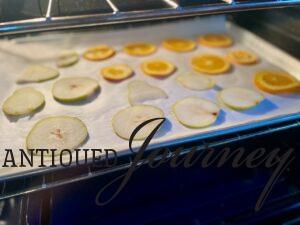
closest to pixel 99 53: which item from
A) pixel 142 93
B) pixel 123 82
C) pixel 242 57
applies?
pixel 123 82

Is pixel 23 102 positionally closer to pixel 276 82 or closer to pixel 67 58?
pixel 67 58

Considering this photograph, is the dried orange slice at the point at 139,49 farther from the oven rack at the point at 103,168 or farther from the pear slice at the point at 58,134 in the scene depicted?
the oven rack at the point at 103,168

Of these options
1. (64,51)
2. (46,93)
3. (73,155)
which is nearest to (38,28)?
(73,155)

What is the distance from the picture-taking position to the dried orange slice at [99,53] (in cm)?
154

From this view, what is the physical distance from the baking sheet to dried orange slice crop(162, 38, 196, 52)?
0.11 ft

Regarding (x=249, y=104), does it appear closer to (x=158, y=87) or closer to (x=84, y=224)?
(x=158, y=87)

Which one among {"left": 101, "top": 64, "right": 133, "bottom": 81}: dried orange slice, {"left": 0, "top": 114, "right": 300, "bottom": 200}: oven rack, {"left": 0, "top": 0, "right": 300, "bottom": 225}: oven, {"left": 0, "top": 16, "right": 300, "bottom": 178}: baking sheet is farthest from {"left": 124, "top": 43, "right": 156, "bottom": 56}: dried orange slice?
{"left": 0, "top": 114, "right": 300, "bottom": 200}: oven rack

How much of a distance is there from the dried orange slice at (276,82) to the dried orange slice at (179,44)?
41 cm

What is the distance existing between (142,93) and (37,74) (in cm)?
51

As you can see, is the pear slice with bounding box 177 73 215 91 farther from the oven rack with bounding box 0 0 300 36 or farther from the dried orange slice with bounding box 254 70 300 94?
the oven rack with bounding box 0 0 300 36

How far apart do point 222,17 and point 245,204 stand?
118 cm

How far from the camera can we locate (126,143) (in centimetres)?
106

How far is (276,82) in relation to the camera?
1.39 m

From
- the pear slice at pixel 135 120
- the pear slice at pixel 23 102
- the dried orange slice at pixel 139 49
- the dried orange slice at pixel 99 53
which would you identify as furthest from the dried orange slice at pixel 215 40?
the pear slice at pixel 23 102
